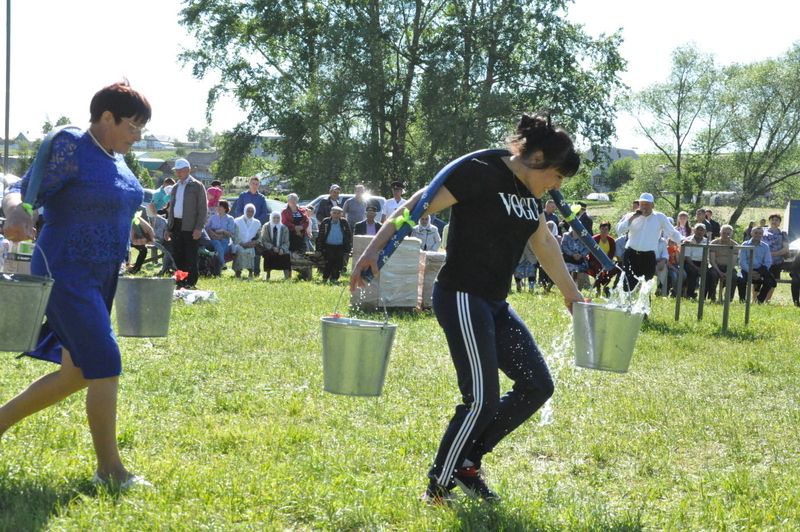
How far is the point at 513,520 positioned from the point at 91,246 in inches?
85.1

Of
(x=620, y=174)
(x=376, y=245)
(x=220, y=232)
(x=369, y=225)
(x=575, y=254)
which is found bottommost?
(x=220, y=232)

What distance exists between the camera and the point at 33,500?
4.22 m

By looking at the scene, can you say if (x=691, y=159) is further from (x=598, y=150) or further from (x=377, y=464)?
(x=377, y=464)

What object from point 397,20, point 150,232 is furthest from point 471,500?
point 397,20

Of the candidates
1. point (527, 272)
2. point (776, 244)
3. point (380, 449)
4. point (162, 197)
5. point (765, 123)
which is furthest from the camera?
point (765, 123)

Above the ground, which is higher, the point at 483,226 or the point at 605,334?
the point at 483,226

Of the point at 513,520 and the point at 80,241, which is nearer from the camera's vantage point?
the point at 513,520

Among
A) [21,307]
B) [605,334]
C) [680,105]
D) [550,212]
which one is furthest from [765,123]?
[21,307]

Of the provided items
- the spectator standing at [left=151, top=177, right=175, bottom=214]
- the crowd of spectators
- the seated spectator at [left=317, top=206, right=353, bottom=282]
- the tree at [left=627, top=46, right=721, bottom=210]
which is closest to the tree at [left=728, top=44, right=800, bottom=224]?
the tree at [left=627, top=46, right=721, bottom=210]

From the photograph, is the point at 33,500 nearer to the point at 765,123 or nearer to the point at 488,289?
the point at 488,289

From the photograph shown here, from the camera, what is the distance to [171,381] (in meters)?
7.30

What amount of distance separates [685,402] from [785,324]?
7.94 m

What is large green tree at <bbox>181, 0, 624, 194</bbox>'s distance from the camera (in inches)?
1517

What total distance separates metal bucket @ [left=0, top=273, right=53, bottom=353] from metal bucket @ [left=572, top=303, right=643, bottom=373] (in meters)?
2.56
